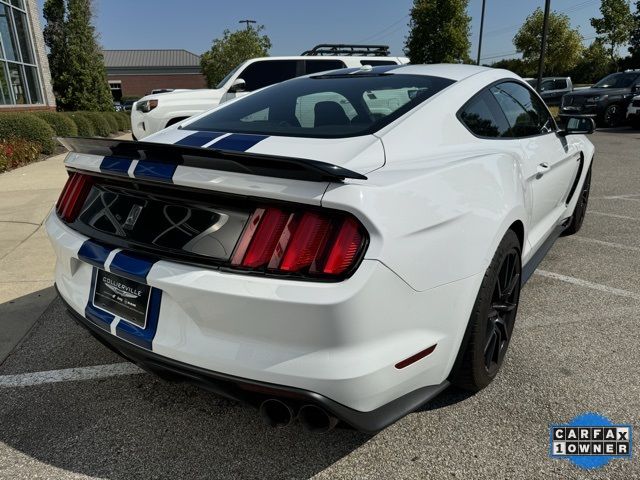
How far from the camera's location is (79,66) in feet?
75.6

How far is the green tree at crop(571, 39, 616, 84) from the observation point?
44250 millimetres

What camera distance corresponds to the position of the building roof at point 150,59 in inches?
2709

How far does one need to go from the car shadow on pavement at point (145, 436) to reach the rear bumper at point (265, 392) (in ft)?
0.88

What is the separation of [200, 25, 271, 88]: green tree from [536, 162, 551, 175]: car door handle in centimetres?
3895

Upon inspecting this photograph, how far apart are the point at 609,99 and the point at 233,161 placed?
58.6ft

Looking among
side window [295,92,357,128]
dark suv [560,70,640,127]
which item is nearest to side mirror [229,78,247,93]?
side window [295,92,357,128]

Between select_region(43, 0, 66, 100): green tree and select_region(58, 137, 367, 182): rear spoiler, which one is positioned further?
select_region(43, 0, 66, 100): green tree

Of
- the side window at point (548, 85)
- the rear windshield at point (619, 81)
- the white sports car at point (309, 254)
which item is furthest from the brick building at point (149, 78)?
A: the white sports car at point (309, 254)

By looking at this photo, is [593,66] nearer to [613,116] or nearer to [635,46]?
[635,46]

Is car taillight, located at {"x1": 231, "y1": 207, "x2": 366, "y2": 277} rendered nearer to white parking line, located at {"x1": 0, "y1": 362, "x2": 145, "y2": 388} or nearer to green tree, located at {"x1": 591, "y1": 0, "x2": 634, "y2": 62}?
white parking line, located at {"x1": 0, "y1": 362, "x2": 145, "y2": 388}

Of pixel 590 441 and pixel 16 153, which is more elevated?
pixel 16 153

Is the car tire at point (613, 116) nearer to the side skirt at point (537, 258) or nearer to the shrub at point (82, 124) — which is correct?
the side skirt at point (537, 258)

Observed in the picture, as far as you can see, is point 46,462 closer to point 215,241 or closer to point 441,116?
point 215,241

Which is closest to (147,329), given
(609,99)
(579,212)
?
(579,212)
